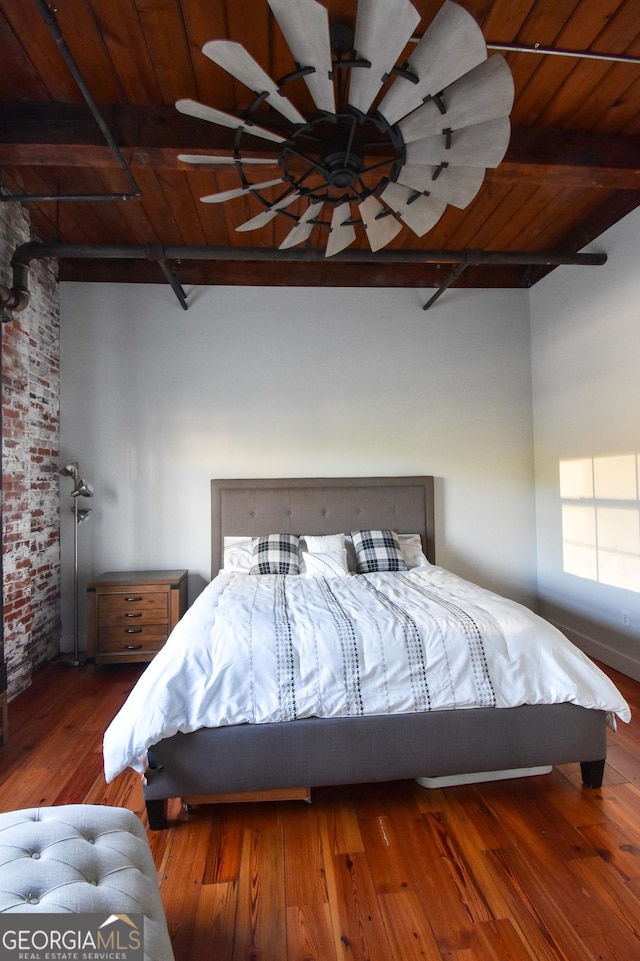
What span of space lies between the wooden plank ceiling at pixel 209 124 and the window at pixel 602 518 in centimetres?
173

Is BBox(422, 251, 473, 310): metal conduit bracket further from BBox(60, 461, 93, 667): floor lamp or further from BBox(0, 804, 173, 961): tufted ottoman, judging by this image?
BBox(0, 804, 173, 961): tufted ottoman

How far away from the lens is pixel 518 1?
1823mm

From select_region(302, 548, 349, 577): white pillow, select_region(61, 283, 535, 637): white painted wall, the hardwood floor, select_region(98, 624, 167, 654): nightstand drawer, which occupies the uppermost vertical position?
select_region(61, 283, 535, 637): white painted wall

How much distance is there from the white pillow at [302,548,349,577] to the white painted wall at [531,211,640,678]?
187 centimetres

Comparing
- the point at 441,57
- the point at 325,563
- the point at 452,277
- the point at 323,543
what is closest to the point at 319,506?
the point at 323,543

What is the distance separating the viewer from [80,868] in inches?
41.8

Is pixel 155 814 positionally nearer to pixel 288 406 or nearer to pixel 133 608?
pixel 133 608

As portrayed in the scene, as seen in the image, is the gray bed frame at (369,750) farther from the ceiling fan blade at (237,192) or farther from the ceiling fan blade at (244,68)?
the ceiling fan blade at (244,68)

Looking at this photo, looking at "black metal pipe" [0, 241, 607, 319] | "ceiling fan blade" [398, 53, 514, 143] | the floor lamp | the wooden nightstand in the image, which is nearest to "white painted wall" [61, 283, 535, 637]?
the floor lamp

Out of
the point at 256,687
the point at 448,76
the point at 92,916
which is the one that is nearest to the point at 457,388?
the point at 448,76

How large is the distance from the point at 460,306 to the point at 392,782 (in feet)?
12.3

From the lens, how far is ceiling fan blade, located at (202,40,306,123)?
1.31 meters

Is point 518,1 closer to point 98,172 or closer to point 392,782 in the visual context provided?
point 98,172

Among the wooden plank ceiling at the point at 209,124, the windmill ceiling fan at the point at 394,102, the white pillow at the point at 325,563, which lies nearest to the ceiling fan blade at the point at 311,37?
the windmill ceiling fan at the point at 394,102
